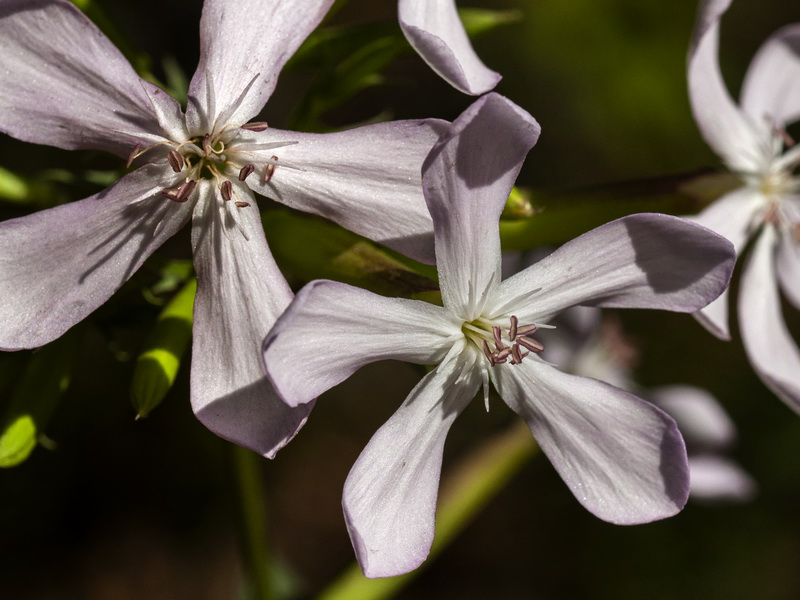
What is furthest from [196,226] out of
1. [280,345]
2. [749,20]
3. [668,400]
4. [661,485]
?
[749,20]

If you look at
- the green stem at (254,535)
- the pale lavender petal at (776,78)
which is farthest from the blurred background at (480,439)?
the pale lavender petal at (776,78)

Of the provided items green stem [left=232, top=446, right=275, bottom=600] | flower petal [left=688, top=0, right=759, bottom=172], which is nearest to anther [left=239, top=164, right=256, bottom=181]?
green stem [left=232, top=446, right=275, bottom=600]

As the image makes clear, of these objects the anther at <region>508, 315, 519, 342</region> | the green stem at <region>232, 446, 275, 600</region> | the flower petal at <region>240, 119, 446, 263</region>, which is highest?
the flower petal at <region>240, 119, 446, 263</region>

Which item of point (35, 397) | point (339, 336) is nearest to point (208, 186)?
point (339, 336)

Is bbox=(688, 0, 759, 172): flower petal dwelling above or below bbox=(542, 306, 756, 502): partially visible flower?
above

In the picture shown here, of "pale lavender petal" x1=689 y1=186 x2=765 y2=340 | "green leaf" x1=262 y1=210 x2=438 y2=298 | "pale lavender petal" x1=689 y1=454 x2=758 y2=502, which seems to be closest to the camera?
"green leaf" x1=262 y1=210 x2=438 y2=298

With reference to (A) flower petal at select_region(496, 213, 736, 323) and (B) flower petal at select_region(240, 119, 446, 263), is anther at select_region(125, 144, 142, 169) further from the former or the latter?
(A) flower petal at select_region(496, 213, 736, 323)

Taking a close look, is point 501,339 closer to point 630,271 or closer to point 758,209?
point 630,271
